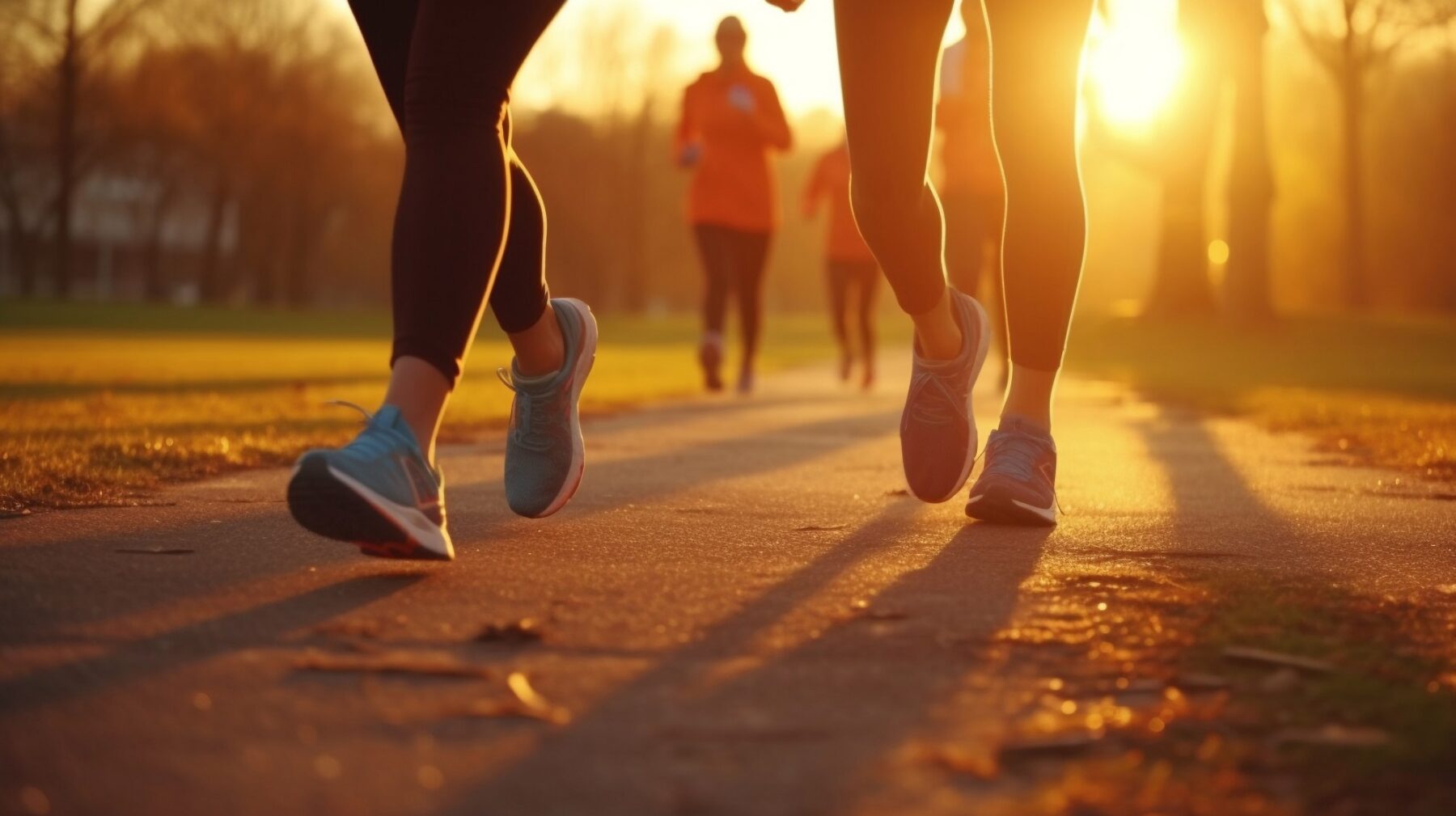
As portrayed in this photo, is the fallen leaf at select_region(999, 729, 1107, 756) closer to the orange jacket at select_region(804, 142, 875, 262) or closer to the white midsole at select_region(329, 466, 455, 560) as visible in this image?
the white midsole at select_region(329, 466, 455, 560)

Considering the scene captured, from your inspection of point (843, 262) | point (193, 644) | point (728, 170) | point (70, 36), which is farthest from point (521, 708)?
point (70, 36)

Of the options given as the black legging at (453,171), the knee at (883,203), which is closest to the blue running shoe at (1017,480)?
the knee at (883,203)

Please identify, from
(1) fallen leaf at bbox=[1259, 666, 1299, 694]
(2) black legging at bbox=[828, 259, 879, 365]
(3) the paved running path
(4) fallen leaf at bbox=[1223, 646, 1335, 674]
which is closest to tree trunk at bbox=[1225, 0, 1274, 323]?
(2) black legging at bbox=[828, 259, 879, 365]

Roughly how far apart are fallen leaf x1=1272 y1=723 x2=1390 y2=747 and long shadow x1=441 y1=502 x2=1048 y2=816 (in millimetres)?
363

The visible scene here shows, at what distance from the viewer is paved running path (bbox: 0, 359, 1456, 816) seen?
58.9 inches

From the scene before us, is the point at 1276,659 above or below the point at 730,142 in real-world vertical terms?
below

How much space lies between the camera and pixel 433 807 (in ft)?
4.59

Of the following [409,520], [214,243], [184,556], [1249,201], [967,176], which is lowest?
[184,556]

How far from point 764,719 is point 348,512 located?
0.96 m

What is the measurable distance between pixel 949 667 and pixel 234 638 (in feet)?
2.86

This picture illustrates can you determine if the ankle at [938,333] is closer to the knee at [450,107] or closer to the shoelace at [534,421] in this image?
the shoelace at [534,421]

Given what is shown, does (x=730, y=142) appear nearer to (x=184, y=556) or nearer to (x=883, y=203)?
(x=883, y=203)

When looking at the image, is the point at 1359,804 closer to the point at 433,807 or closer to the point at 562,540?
the point at 433,807

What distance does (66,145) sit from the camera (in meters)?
43.8
